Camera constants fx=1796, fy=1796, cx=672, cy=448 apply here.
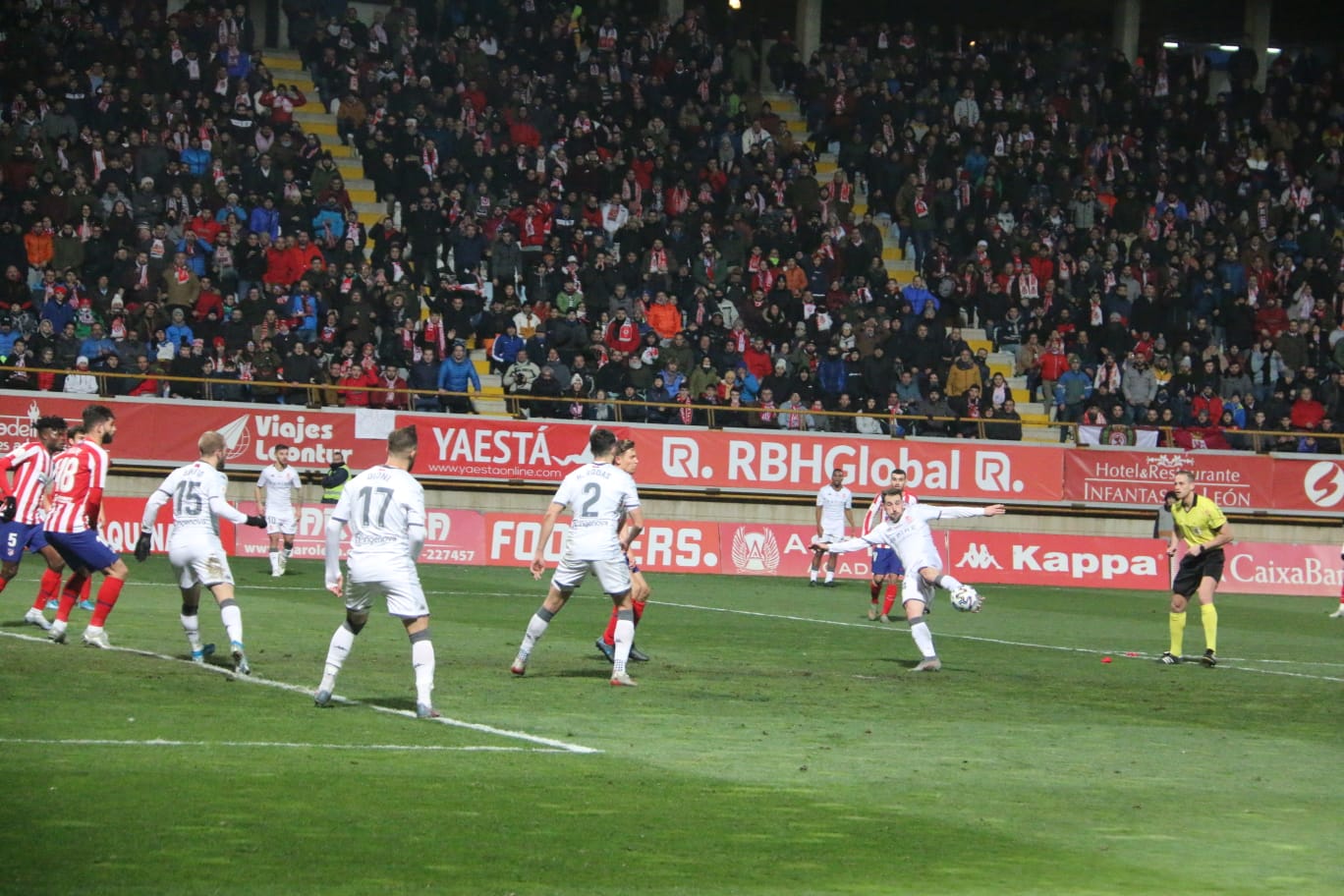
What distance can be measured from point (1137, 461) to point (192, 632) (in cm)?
2626

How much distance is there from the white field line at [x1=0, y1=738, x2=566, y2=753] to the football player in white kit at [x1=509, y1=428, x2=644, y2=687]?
13.0 feet

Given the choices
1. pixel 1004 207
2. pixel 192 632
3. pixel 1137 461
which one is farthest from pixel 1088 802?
pixel 1004 207

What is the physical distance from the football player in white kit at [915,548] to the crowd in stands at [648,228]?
16327mm

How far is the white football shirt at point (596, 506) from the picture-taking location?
16.1 metres

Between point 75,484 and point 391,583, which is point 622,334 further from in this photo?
point 391,583

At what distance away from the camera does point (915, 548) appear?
18688 millimetres

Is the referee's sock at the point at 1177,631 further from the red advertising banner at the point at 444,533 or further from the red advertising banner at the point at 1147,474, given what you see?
the red advertising banner at the point at 1147,474

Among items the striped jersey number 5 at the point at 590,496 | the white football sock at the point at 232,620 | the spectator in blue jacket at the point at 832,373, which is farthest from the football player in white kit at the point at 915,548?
the spectator in blue jacket at the point at 832,373

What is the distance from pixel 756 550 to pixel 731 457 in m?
2.69

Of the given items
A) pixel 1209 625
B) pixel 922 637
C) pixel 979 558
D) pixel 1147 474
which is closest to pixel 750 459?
pixel 979 558

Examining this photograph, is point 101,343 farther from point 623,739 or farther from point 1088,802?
point 1088,802

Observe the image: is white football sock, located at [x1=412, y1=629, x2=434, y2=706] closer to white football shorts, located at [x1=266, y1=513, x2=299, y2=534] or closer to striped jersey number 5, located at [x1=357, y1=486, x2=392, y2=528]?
striped jersey number 5, located at [x1=357, y1=486, x2=392, y2=528]

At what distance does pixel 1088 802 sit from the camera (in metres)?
10.9

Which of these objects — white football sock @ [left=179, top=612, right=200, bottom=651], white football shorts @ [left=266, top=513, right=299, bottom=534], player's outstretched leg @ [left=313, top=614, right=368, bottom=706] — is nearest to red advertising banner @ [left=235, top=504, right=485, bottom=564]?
white football shorts @ [left=266, top=513, right=299, bottom=534]
